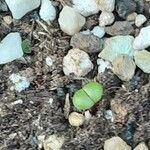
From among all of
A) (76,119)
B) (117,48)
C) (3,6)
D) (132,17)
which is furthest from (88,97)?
(3,6)

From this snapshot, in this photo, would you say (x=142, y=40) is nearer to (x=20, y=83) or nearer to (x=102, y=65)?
(x=102, y=65)

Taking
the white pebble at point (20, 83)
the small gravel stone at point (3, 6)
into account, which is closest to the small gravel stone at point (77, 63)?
the white pebble at point (20, 83)

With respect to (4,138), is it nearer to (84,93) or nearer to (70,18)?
(84,93)

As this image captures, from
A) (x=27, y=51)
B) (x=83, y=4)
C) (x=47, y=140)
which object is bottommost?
(x=47, y=140)

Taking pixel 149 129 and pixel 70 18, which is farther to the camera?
pixel 70 18

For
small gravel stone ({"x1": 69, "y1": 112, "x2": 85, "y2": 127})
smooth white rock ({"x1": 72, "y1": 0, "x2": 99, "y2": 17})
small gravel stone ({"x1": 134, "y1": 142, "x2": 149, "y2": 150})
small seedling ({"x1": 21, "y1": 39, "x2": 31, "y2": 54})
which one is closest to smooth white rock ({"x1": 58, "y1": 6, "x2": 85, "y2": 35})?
smooth white rock ({"x1": 72, "y1": 0, "x2": 99, "y2": 17})

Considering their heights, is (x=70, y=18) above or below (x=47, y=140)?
above

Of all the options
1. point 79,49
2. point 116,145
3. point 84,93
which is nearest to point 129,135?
point 116,145
